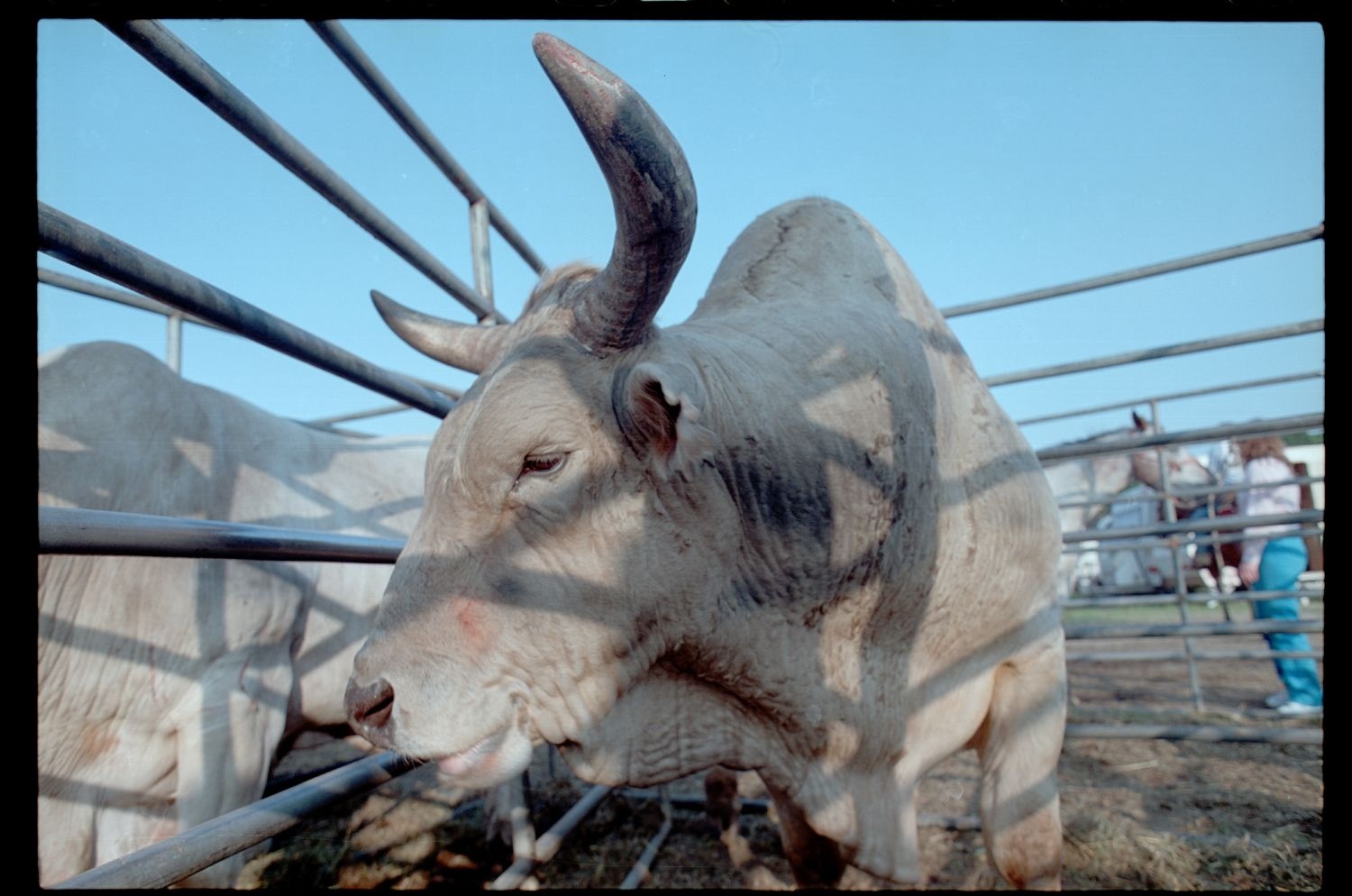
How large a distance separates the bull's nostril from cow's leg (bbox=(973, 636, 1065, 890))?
1701 mm

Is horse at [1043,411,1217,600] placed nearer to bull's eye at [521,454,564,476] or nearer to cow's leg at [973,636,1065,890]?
cow's leg at [973,636,1065,890]

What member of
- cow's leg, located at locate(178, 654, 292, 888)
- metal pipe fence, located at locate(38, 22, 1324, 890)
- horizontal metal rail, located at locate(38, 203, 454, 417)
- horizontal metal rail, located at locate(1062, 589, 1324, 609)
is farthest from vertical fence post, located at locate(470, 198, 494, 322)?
horizontal metal rail, located at locate(1062, 589, 1324, 609)

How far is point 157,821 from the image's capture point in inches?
103

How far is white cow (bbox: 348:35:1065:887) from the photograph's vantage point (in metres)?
1.49

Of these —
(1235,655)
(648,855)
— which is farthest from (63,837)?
(1235,655)

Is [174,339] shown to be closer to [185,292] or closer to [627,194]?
[185,292]

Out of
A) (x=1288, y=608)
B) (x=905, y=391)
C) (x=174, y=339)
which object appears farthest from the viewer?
(x=1288, y=608)

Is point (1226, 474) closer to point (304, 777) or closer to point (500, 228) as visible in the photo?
point (500, 228)

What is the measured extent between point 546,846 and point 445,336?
6.29 ft

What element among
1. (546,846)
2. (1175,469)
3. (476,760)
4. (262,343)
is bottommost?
(546,846)

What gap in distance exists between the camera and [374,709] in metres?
1.46

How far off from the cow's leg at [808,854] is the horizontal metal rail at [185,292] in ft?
6.00

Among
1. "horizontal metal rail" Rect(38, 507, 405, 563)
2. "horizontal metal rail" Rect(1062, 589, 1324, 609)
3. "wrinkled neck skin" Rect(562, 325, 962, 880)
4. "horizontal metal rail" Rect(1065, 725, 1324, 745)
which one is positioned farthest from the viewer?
"horizontal metal rail" Rect(1062, 589, 1324, 609)
